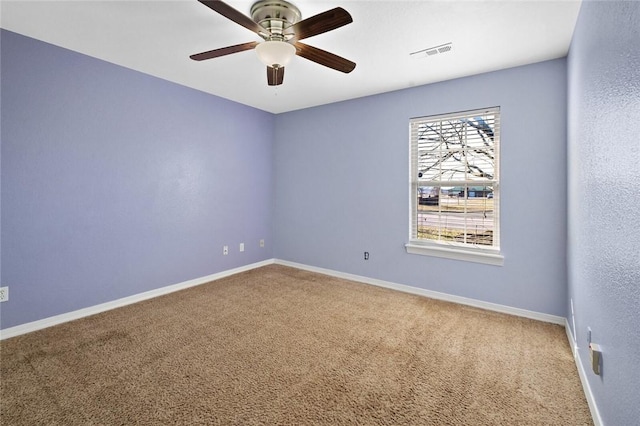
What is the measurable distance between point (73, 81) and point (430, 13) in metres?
3.25

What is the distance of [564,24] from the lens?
2.26 meters

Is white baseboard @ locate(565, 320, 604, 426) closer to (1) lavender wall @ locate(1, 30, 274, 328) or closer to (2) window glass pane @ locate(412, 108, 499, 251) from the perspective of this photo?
(2) window glass pane @ locate(412, 108, 499, 251)

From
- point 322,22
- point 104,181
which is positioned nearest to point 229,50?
point 322,22

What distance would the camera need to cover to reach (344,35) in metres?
2.44

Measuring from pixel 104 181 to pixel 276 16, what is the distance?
2.43 m

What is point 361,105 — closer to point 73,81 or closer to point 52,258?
point 73,81

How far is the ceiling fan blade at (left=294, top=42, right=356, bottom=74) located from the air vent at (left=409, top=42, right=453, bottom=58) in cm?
78

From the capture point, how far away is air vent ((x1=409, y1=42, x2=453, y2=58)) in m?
2.60

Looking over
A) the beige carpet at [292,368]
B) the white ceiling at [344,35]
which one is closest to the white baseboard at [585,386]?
the beige carpet at [292,368]

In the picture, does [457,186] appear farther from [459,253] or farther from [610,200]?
[610,200]

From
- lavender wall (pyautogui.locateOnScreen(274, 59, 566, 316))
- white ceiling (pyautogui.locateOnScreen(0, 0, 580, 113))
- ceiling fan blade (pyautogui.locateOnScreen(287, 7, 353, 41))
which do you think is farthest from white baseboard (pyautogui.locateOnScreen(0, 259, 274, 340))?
ceiling fan blade (pyautogui.locateOnScreen(287, 7, 353, 41))

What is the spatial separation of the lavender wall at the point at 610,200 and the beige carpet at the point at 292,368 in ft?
1.53

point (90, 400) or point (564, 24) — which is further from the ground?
point (564, 24)

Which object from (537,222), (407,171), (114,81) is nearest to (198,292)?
(114,81)
